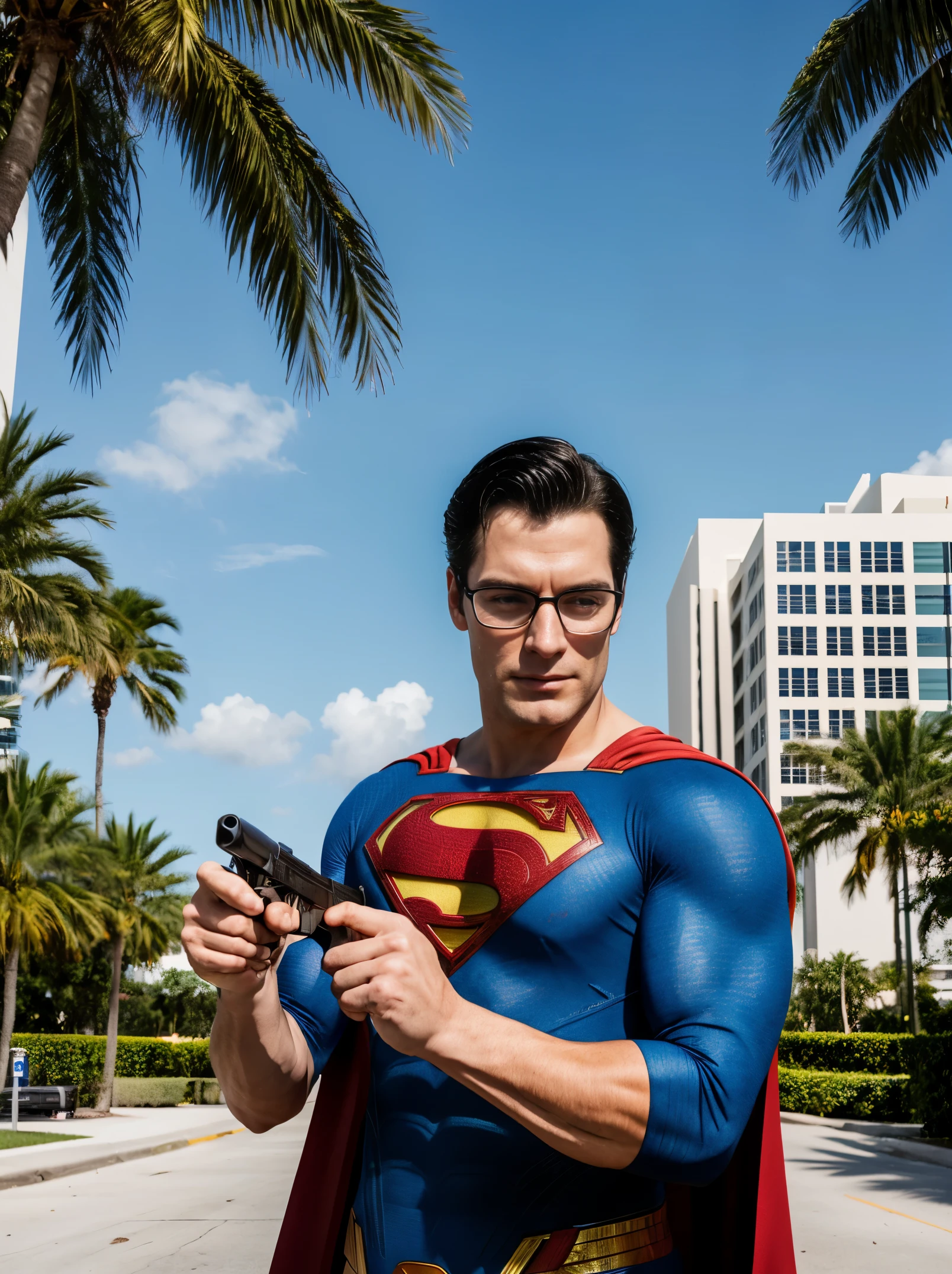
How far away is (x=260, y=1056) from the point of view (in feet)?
5.57

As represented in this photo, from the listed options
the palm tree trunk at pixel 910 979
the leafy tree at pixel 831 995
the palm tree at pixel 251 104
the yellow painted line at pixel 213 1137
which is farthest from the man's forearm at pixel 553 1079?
the leafy tree at pixel 831 995

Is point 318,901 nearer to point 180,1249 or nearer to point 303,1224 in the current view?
point 303,1224

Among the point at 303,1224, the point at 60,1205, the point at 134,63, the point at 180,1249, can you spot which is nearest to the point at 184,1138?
the point at 60,1205

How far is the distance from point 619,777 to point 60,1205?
11750mm

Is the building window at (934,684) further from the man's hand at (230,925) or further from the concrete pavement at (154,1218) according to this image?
the man's hand at (230,925)

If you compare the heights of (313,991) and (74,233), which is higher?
(74,233)

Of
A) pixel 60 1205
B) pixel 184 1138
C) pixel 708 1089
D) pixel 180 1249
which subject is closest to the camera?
pixel 708 1089

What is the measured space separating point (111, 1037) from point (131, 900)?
3.70 metres

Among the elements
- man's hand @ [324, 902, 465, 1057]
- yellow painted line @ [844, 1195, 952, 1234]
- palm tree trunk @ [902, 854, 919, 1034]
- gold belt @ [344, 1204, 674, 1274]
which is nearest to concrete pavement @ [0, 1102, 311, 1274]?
yellow painted line @ [844, 1195, 952, 1234]

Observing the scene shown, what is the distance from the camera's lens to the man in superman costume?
4.49 feet

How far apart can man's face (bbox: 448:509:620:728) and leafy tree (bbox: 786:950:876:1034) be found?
49.1 meters

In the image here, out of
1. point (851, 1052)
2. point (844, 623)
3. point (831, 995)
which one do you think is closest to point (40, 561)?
point (851, 1052)

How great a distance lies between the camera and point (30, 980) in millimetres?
32094

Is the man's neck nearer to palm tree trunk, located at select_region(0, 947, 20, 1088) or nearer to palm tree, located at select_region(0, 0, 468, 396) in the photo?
palm tree, located at select_region(0, 0, 468, 396)
